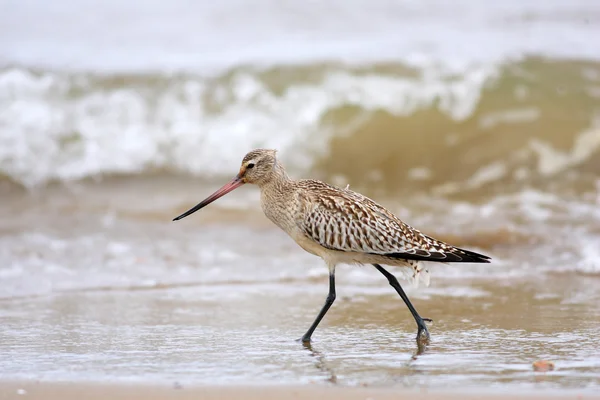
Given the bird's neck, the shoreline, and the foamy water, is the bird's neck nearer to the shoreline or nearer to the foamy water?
the shoreline

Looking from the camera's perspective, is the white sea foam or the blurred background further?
the white sea foam

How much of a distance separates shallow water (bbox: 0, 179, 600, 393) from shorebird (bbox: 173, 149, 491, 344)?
0.45 m

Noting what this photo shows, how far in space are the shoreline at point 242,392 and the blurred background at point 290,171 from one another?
0.19 m

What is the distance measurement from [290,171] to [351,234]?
6832mm

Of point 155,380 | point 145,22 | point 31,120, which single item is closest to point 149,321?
point 155,380

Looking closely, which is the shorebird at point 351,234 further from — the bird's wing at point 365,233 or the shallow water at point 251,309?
the shallow water at point 251,309

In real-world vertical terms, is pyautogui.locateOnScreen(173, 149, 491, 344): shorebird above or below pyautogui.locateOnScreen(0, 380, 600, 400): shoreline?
above

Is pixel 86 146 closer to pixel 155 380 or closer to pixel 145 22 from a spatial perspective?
pixel 145 22

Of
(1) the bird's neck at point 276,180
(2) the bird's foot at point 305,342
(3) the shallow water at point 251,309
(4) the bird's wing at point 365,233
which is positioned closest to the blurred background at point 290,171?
(3) the shallow water at point 251,309

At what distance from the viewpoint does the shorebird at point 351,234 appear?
6.56 metres

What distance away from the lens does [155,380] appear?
5262mm

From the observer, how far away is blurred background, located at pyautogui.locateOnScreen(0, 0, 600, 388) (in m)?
6.33

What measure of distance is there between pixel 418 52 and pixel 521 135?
9.32 ft

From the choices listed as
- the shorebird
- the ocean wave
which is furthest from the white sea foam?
the shorebird
